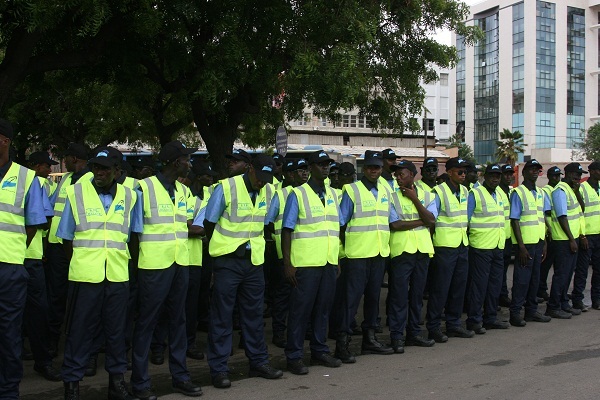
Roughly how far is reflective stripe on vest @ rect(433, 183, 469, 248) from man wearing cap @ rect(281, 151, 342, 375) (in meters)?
1.89

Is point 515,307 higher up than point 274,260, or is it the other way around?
point 274,260

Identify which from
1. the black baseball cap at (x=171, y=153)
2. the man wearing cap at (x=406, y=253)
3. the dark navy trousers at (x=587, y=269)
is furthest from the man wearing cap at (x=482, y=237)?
the black baseball cap at (x=171, y=153)

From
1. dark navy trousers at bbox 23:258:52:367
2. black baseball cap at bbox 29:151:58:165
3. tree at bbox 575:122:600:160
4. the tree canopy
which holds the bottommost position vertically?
dark navy trousers at bbox 23:258:52:367

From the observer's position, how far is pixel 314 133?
55.8 m

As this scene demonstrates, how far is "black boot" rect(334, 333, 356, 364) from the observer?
23.5 feet

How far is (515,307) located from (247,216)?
15.4 feet

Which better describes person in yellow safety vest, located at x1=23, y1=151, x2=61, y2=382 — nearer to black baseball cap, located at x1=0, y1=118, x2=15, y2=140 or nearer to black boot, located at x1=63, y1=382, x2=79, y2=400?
black boot, located at x1=63, y1=382, x2=79, y2=400

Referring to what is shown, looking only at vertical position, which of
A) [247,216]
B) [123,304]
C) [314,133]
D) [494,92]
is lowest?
[123,304]

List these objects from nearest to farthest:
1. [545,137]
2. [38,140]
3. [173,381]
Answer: [173,381], [38,140], [545,137]

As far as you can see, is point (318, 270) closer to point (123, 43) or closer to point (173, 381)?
point (173, 381)

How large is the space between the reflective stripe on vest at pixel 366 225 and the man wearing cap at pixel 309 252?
1.50ft

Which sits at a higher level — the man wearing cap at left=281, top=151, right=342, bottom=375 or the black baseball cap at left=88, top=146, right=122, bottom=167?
the black baseball cap at left=88, top=146, right=122, bottom=167

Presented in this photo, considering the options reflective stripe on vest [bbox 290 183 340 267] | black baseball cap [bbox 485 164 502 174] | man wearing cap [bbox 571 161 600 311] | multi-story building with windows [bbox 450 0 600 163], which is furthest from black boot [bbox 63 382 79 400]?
multi-story building with windows [bbox 450 0 600 163]

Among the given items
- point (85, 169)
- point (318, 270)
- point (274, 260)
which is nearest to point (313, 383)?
point (318, 270)
